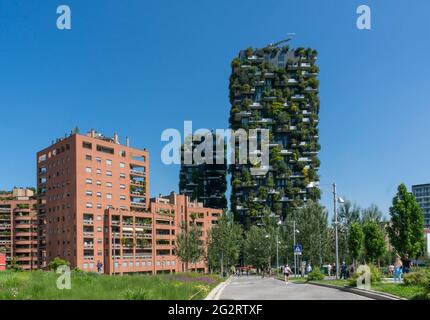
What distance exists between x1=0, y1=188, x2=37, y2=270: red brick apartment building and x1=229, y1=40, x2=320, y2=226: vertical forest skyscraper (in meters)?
51.2

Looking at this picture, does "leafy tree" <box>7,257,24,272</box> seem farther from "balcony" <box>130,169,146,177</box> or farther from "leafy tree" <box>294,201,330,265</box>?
"leafy tree" <box>294,201,330,265</box>

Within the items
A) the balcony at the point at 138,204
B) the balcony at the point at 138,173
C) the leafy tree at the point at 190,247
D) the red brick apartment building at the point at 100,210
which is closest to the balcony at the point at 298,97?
the red brick apartment building at the point at 100,210

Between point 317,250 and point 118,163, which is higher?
point 118,163

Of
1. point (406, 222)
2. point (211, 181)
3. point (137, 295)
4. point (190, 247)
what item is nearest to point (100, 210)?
point (190, 247)

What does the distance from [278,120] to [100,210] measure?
59.4 meters

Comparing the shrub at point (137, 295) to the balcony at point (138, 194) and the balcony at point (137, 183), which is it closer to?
the balcony at point (138, 194)

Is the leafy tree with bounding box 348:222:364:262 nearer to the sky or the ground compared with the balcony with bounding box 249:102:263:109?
nearer to the ground

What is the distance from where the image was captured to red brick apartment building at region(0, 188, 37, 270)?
115 metres

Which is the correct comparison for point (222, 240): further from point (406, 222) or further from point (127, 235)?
point (406, 222)

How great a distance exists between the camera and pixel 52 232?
356ft

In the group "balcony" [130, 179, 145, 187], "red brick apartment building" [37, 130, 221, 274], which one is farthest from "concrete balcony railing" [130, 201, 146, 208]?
"balcony" [130, 179, 145, 187]
